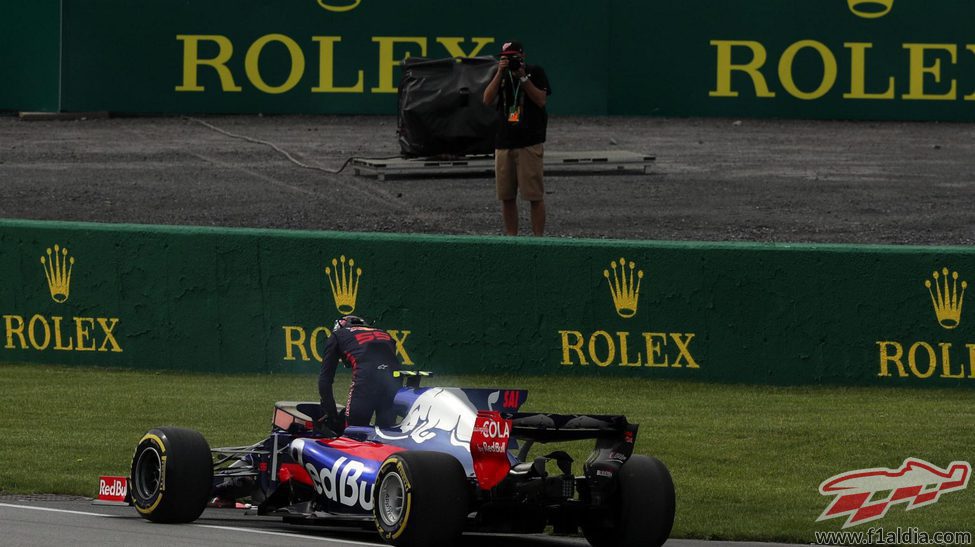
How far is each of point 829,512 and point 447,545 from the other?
11.9 feet

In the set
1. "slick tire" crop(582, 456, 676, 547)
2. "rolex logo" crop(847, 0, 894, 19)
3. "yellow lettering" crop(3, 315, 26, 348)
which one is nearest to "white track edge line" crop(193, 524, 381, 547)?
"slick tire" crop(582, 456, 676, 547)

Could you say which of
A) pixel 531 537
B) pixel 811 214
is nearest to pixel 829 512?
pixel 531 537

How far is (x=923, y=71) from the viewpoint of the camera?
29953mm

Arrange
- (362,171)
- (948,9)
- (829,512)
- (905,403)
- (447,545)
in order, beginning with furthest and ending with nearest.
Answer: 1. (948,9)
2. (362,171)
3. (905,403)
4. (829,512)
5. (447,545)

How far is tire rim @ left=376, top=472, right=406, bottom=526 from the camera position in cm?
1071

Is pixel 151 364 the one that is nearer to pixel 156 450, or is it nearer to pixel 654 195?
pixel 156 450

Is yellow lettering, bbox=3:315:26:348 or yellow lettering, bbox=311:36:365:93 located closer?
yellow lettering, bbox=3:315:26:348

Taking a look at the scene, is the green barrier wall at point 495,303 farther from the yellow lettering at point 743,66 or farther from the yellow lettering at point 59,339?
the yellow lettering at point 743,66

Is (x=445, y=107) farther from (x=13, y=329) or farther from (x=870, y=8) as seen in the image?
(x=13, y=329)

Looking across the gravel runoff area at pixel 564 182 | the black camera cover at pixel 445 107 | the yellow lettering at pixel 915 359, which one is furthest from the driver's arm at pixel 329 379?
the black camera cover at pixel 445 107

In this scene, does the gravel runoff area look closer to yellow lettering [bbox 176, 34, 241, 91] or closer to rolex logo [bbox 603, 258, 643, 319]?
yellow lettering [bbox 176, 34, 241, 91]

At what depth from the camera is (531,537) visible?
12.2m

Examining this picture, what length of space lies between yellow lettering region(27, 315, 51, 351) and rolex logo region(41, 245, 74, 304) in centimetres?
27

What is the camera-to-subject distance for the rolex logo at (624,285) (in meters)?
17.5
